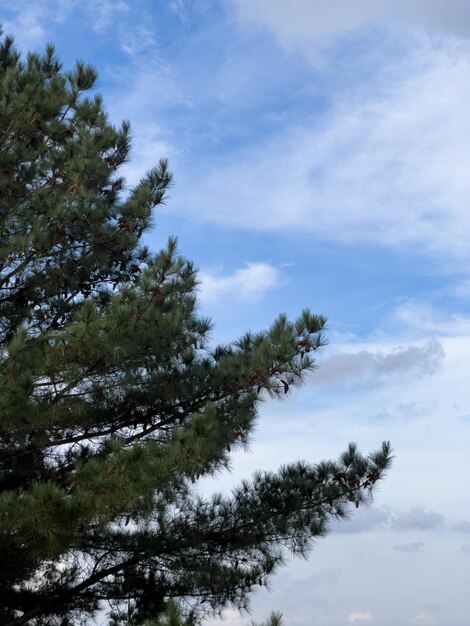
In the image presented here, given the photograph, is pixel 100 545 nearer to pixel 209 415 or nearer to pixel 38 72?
pixel 209 415

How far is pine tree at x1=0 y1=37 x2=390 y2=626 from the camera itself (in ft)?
28.0

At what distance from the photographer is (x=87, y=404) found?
916 centimetres

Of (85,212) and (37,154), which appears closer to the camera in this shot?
(85,212)

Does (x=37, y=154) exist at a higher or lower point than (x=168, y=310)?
higher

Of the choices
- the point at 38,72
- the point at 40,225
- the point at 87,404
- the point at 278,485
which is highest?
the point at 38,72

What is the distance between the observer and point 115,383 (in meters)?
9.32

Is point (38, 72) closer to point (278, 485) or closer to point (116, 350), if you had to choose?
point (116, 350)

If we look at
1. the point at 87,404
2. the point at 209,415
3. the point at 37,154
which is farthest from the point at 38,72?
the point at 209,415

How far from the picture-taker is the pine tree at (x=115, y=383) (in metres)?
8.53

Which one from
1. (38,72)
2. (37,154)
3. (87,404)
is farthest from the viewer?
(38,72)

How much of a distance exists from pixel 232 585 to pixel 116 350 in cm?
401

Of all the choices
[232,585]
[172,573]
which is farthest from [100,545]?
[232,585]

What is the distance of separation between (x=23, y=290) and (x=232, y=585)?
4.58 m

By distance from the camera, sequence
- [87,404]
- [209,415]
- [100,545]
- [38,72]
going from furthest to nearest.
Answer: [38,72] < [100,545] < [87,404] < [209,415]
